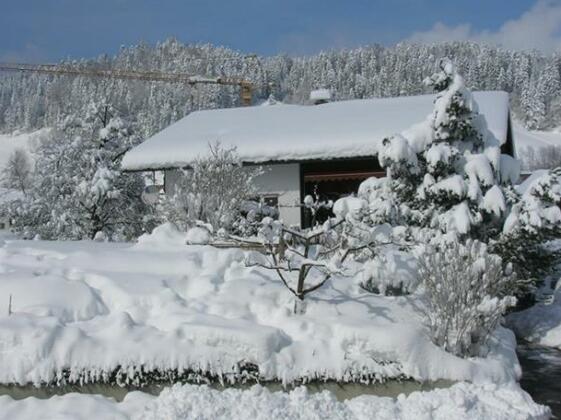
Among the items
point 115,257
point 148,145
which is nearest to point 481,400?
point 115,257

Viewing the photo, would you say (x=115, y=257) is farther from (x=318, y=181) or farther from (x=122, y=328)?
(x=318, y=181)

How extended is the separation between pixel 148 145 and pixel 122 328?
1106 cm

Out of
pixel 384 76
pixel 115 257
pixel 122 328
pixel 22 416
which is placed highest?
pixel 384 76

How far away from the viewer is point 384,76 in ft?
353

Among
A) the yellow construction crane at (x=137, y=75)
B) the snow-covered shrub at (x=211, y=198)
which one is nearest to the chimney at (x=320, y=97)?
the snow-covered shrub at (x=211, y=198)

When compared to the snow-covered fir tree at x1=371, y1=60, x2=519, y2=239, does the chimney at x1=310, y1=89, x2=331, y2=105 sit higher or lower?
higher

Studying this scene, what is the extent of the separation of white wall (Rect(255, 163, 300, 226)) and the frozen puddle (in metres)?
9.56

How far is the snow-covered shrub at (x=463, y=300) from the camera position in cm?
778

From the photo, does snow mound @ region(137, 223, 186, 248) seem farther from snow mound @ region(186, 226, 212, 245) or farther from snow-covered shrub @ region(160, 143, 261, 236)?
snow-covered shrub @ region(160, 143, 261, 236)

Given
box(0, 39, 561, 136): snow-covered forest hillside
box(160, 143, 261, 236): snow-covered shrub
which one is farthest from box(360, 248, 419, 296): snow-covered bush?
box(0, 39, 561, 136): snow-covered forest hillside

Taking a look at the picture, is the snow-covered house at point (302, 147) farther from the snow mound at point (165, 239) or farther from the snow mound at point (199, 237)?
the snow mound at point (199, 237)

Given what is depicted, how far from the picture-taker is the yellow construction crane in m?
96.6

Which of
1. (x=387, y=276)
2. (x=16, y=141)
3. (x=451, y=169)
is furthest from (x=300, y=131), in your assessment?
(x=16, y=141)

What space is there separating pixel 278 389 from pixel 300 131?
11110 mm
